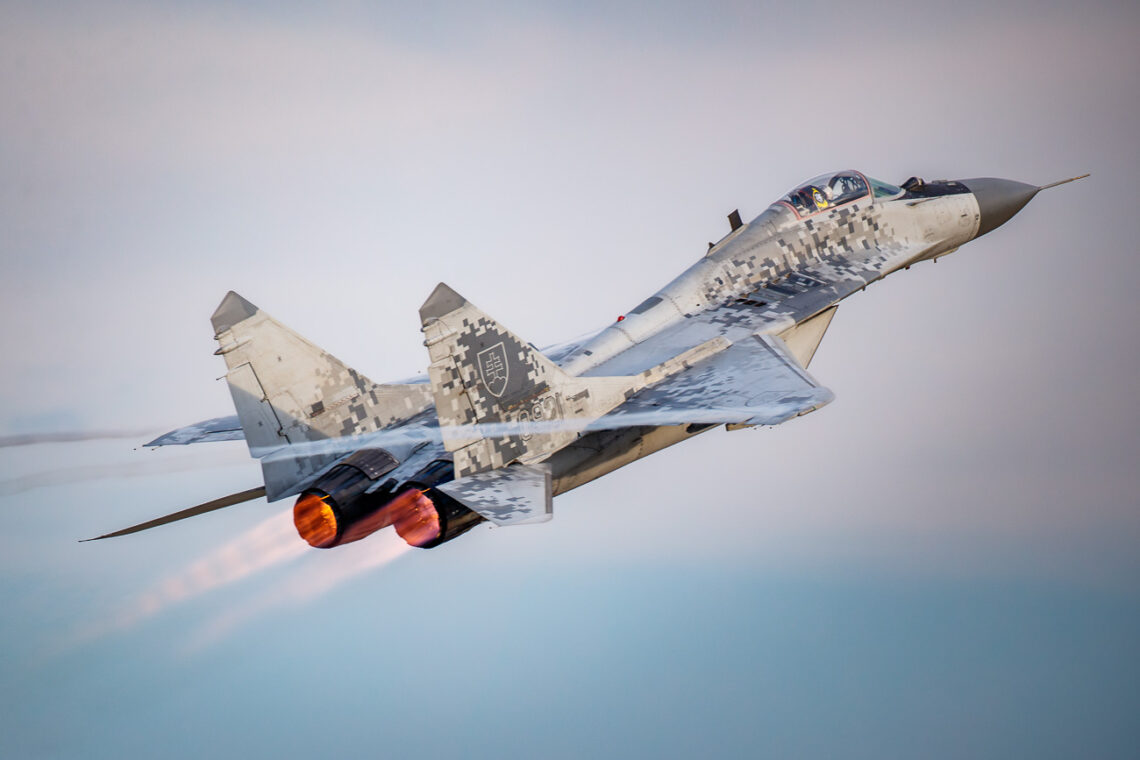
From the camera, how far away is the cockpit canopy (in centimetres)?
1745

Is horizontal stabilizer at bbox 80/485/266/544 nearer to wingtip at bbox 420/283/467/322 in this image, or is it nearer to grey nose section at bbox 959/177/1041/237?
wingtip at bbox 420/283/467/322

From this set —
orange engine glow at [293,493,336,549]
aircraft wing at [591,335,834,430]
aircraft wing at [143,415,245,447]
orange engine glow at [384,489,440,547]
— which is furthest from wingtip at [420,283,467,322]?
aircraft wing at [143,415,245,447]

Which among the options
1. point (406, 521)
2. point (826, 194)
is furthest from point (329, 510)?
point (826, 194)

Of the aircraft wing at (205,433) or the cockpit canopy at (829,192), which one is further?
Result: the cockpit canopy at (829,192)

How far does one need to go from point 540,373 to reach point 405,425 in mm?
2603

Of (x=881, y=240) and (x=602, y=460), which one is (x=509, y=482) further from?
(x=881, y=240)

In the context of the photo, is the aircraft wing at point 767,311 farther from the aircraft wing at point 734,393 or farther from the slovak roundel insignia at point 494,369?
the slovak roundel insignia at point 494,369

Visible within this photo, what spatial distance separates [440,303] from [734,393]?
12.6 feet

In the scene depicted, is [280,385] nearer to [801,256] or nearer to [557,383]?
[557,383]

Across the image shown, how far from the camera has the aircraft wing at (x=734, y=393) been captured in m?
12.5

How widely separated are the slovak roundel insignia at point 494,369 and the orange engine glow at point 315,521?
250cm

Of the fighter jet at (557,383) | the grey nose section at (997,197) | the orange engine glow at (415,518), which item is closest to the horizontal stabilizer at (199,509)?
the fighter jet at (557,383)

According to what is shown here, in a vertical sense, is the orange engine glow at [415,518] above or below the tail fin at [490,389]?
below

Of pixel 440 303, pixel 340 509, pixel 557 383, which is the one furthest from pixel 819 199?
pixel 340 509
